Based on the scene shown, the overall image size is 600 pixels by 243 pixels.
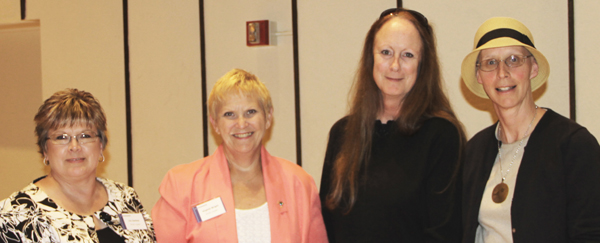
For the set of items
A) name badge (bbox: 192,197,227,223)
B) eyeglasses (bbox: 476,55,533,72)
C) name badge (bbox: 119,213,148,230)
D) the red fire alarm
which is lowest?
name badge (bbox: 119,213,148,230)

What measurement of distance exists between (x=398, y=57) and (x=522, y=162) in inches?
27.0

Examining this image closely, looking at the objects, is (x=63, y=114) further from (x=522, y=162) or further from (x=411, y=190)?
(x=522, y=162)

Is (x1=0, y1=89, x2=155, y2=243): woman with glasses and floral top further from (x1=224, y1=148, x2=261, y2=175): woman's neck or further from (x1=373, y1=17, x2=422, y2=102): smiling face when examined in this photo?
(x1=373, y1=17, x2=422, y2=102): smiling face

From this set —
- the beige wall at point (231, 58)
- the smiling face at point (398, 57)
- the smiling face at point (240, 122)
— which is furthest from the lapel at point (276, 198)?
the beige wall at point (231, 58)

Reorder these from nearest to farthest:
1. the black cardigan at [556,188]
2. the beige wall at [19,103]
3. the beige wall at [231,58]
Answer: the black cardigan at [556,188] → the beige wall at [231,58] → the beige wall at [19,103]

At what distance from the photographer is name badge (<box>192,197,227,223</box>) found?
2.24m

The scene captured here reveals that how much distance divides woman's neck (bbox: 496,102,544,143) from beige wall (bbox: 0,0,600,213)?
133 cm

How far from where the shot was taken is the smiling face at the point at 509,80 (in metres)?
2.09

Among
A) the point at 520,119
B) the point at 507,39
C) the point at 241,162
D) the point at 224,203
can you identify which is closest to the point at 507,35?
the point at 507,39

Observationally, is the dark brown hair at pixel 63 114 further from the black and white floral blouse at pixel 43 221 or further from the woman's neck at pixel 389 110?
the woman's neck at pixel 389 110

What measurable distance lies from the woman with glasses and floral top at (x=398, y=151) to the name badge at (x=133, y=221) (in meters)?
0.87

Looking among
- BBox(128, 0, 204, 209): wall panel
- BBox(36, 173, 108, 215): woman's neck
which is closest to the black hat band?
BBox(36, 173, 108, 215): woman's neck

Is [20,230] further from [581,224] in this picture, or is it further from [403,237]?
[581,224]

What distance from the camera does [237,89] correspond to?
7.59 feet
